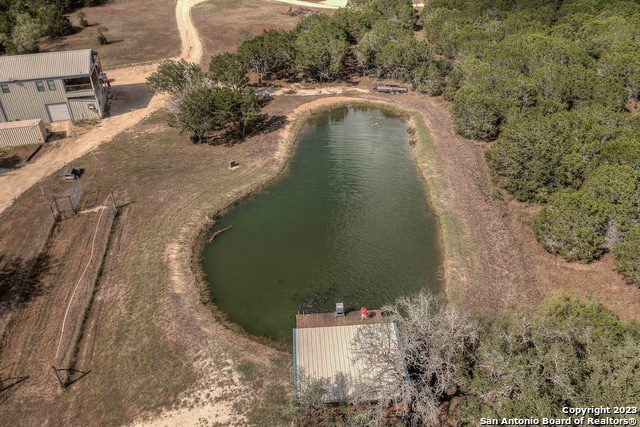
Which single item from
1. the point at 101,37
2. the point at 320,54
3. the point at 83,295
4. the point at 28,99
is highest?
the point at 101,37

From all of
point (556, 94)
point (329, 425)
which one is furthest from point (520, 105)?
point (329, 425)

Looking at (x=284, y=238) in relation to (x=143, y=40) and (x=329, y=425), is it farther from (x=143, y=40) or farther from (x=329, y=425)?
(x=143, y=40)

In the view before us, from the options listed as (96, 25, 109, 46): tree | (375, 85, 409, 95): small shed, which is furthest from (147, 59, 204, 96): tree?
(96, 25, 109, 46): tree

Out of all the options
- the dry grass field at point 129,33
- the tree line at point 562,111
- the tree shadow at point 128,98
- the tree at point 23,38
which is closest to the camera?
the tree line at point 562,111

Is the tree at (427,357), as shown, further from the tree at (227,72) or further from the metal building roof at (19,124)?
the metal building roof at (19,124)

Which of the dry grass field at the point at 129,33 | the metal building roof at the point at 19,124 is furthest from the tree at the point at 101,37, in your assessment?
the metal building roof at the point at 19,124

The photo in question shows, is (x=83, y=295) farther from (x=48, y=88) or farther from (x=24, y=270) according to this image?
(x=48, y=88)

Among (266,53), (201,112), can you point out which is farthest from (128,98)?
(266,53)
